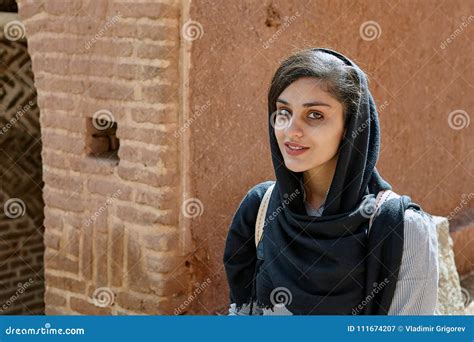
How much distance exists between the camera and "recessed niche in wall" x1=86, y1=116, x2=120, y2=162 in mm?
4586

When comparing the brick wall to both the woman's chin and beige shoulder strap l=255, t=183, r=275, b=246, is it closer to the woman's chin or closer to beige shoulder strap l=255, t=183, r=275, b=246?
→ beige shoulder strap l=255, t=183, r=275, b=246

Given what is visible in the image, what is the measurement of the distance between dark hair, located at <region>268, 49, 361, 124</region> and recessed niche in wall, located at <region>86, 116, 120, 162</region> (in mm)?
1960

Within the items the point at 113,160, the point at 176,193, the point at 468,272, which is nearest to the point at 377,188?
the point at 176,193

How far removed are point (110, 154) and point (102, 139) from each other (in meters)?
0.10

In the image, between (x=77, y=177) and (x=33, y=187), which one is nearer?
(x=77, y=177)

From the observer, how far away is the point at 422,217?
2607 millimetres

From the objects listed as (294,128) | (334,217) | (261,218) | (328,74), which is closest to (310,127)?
(294,128)

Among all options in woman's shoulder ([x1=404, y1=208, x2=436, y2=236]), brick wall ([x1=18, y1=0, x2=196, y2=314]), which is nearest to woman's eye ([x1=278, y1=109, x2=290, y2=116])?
woman's shoulder ([x1=404, y1=208, x2=436, y2=236])

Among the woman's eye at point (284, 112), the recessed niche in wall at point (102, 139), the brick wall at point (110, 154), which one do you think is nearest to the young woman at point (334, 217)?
the woman's eye at point (284, 112)

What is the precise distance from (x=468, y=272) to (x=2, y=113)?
3891mm

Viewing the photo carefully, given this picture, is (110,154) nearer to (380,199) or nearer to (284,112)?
Answer: (284,112)

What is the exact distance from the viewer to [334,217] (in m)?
2.68

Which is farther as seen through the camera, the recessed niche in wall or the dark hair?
the recessed niche in wall

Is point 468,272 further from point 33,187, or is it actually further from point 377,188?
point 377,188
